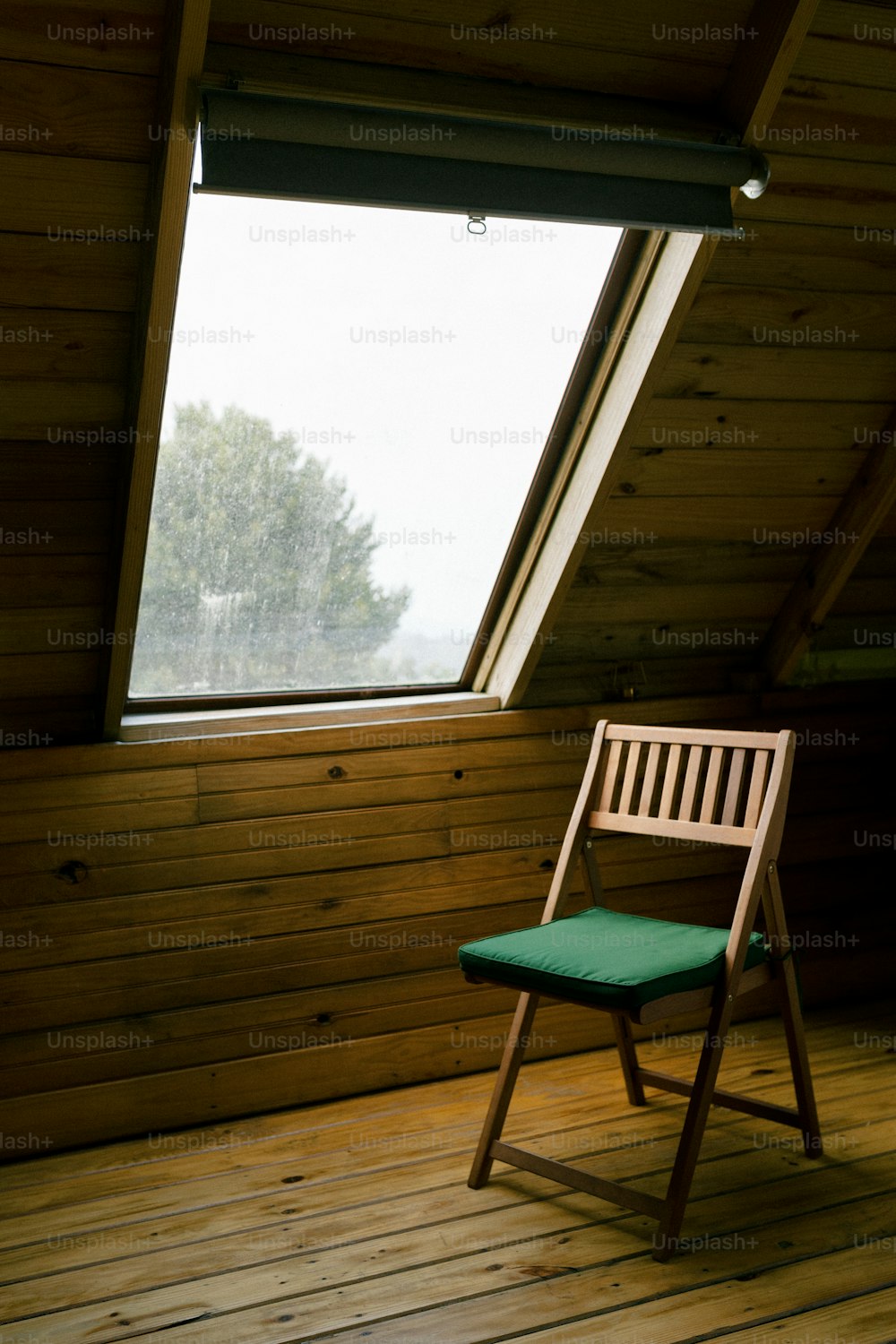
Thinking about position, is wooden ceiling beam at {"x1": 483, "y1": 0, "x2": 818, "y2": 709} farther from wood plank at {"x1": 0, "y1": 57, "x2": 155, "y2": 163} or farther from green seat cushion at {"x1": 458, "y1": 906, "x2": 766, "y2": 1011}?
wood plank at {"x1": 0, "y1": 57, "x2": 155, "y2": 163}

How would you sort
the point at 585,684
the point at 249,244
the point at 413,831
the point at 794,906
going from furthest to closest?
the point at 794,906 < the point at 585,684 < the point at 413,831 < the point at 249,244

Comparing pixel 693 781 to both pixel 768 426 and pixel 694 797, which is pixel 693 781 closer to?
pixel 694 797

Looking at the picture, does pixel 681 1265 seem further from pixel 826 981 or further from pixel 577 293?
pixel 577 293

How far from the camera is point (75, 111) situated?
1714mm

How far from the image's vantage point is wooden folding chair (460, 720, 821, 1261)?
1.96 m

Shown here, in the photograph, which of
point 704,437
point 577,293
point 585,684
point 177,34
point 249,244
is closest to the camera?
point 177,34

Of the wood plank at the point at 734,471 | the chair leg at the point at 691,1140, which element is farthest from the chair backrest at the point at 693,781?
the wood plank at the point at 734,471

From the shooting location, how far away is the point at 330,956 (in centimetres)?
266

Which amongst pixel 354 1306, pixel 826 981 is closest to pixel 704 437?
pixel 826 981

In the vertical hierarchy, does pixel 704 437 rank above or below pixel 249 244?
below

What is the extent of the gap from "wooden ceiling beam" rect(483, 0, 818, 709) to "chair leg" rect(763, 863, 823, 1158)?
840mm

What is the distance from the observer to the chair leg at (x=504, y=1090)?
221 centimetres

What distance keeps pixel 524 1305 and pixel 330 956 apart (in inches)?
38.8

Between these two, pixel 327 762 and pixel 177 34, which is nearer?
pixel 177 34
